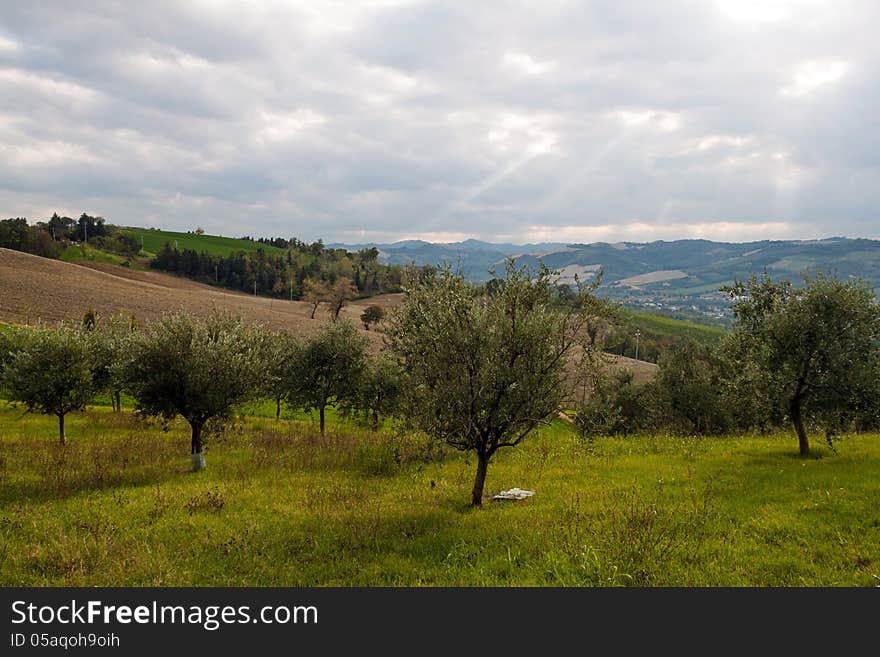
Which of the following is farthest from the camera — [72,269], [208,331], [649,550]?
[72,269]

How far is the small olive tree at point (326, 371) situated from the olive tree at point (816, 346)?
24.4m

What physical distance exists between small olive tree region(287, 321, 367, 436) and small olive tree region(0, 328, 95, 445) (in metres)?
12.4

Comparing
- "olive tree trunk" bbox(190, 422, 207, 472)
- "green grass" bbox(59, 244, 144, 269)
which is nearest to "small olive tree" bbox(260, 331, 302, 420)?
"olive tree trunk" bbox(190, 422, 207, 472)

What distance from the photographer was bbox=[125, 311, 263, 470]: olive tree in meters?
21.0

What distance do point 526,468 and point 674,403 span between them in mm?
25759

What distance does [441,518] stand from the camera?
1476 cm

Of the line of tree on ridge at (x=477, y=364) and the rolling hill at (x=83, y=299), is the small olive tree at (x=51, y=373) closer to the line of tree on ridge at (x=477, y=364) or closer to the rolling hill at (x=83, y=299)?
the line of tree on ridge at (x=477, y=364)

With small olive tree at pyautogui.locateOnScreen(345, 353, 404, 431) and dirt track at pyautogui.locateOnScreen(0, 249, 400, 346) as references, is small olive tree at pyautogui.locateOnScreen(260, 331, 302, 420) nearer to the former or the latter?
small olive tree at pyautogui.locateOnScreen(345, 353, 404, 431)

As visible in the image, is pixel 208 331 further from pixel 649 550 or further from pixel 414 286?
pixel 649 550

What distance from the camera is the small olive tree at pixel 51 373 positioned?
89.9 ft

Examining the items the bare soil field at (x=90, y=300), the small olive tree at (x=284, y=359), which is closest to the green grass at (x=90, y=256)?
the bare soil field at (x=90, y=300)

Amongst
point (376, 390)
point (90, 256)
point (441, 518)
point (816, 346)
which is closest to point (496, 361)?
point (441, 518)

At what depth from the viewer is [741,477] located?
18.4 metres
